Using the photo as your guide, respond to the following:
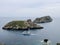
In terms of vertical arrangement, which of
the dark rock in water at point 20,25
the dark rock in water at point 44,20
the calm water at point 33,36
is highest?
the dark rock in water at point 44,20

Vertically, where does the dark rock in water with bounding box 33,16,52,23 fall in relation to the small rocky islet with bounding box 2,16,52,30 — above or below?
above

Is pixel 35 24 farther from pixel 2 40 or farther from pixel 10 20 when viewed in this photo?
pixel 2 40

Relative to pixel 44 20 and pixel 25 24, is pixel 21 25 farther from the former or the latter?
pixel 44 20

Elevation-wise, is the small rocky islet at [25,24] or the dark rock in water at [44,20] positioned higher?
the dark rock in water at [44,20]

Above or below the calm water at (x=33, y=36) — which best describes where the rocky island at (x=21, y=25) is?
above

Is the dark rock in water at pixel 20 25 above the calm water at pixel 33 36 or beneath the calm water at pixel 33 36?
above
